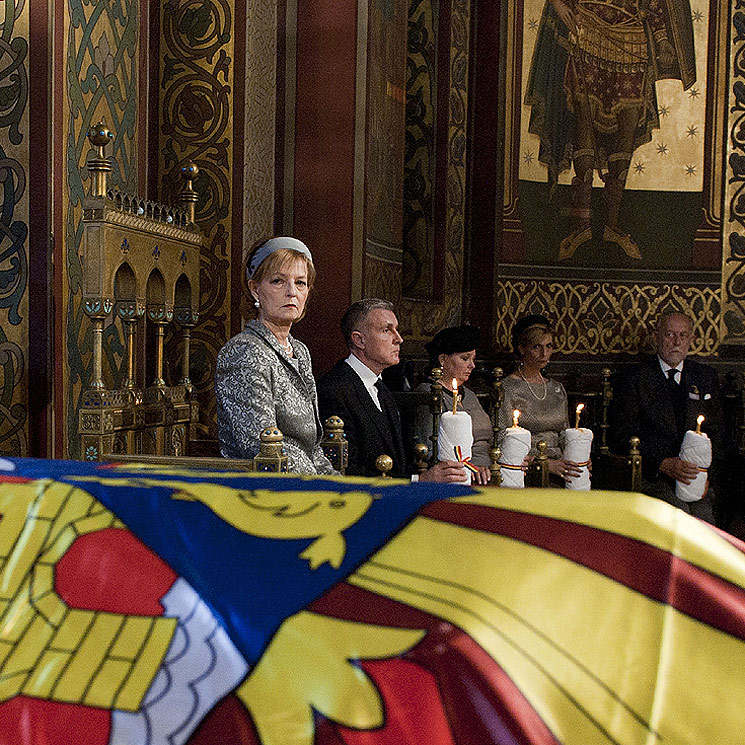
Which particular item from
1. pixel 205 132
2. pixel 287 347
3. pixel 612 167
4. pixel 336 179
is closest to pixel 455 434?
pixel 287 347

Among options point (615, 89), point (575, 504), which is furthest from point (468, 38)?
point (575, 504)

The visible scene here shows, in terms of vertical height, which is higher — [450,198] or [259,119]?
[259,119]

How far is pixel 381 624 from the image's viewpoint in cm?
104

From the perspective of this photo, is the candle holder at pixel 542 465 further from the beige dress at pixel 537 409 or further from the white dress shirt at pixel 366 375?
the beige dress at pixel 537 409

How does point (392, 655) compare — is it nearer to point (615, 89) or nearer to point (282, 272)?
point (282, 272)

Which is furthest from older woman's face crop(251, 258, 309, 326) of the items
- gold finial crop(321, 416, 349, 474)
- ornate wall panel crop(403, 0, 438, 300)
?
ornate wall panel crop(403, 0, 438, 300)

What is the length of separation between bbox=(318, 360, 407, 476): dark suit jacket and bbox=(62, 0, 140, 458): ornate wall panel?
0.84 m

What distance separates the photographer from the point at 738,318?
240 inches

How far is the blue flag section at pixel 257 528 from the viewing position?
1089 millimetres

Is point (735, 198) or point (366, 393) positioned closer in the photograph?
point (366, 393)

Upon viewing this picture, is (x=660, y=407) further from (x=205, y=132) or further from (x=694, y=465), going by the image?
(x=205, y=132)

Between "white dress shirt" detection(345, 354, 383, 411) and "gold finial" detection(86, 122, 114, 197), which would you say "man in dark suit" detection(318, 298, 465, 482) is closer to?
"white dress shirt" detection(345, 354, 383, 411)

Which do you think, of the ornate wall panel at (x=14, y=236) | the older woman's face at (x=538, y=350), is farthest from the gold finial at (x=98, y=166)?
the older woman's face at (x=538, y=350)

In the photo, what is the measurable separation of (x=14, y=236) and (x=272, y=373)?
1113mm
